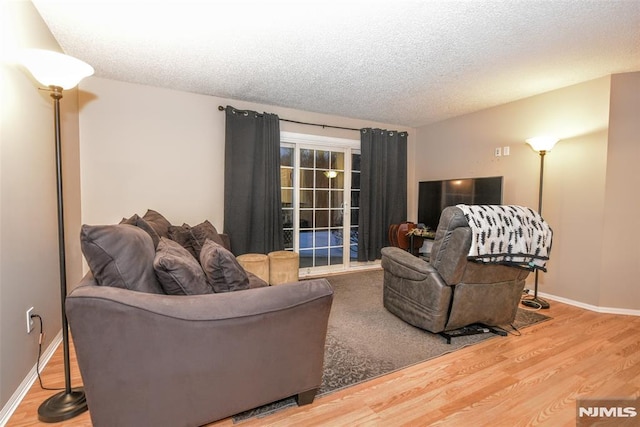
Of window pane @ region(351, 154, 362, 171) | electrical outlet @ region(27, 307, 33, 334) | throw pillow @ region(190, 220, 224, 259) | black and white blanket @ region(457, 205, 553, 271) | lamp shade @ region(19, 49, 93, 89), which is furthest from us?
window pane @ region(351, 154, 362, 171)

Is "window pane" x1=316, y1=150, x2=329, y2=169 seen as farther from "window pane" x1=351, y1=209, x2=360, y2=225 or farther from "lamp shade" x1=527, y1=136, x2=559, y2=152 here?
"lamp shade" x1=527, y1=136, x2=559, y2=152

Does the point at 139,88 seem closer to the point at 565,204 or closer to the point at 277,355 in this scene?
A: the point at 277,355

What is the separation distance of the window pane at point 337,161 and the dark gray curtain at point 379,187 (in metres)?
0.32

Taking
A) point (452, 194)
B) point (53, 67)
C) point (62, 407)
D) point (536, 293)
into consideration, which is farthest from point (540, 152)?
point (62, 407)

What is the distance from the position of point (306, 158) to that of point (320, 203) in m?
0.72

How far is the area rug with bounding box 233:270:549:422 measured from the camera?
1.85 metres

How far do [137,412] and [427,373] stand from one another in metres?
1.67

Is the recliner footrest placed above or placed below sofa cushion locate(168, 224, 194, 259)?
below

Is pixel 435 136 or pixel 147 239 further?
pixel 435 136

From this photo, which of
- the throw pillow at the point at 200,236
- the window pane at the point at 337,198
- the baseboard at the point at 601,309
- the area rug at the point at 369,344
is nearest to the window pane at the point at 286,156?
the window pane at the point at 337,198

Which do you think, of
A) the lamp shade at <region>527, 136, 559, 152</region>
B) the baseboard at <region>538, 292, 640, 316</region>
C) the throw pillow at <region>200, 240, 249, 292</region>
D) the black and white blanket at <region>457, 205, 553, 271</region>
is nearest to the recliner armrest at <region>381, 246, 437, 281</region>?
the black and white blanket at <region>457, 205, 553, 271</region>

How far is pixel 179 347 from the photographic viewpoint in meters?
1.24

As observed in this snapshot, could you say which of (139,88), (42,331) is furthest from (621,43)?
(42,331)

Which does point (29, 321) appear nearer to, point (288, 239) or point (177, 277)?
point (177, 277)
